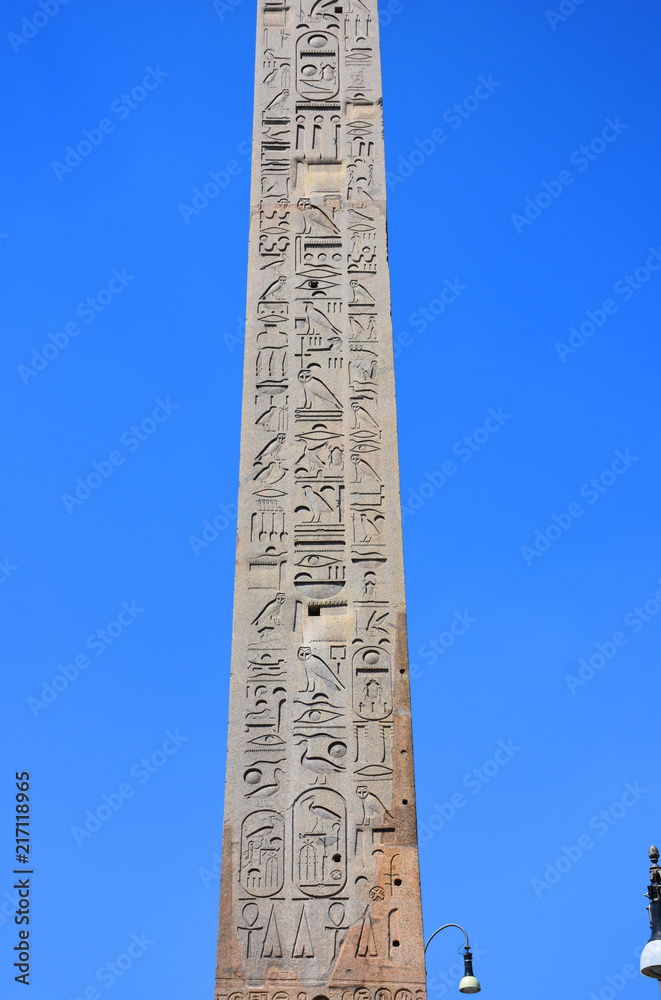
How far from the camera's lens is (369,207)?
11.2m

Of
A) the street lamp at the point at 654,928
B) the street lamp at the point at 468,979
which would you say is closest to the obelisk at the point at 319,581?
the street lamp at the point at 654,928

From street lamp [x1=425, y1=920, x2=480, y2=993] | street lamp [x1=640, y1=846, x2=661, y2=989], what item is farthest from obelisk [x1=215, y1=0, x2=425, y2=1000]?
street lamp [x1=425, y1=920, x2=480, y2=993]

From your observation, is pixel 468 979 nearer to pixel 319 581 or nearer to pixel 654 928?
pixel 654 928

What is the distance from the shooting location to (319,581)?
32.6ft

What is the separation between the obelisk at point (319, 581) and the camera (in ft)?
29.8

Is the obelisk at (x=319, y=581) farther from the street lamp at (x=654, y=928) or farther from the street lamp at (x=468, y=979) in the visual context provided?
the street lamp at (x=468, y=979)

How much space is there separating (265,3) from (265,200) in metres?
2.00

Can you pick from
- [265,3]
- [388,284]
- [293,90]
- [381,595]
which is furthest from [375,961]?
[265,3]

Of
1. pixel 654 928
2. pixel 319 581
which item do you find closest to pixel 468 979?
pixel 654 928

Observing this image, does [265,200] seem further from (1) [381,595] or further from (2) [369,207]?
(1) [381,595]

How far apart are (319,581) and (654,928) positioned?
3277 mm

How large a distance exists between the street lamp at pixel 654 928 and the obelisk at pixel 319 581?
78.8 inches

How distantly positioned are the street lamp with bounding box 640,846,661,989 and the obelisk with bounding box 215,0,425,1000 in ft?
6.57

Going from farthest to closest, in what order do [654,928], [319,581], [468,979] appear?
1. [468,979]
2. [654,928]
3. [319,581]
